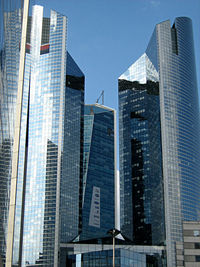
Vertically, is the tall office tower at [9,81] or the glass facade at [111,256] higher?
the tall office tower at [9,81]

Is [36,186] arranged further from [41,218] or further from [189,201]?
[189,201]

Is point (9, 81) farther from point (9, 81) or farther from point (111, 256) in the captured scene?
point (111, 256)

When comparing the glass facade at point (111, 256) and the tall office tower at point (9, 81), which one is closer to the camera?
the tall office tower at point (9, 81)

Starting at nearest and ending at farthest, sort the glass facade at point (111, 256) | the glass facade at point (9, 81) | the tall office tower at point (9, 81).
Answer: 1. the tall office tower at point (9, 81)
2. the glass facade at point (9, 81)
3. the glass facade at point (111, 256)

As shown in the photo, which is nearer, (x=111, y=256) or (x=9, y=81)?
(x=9, y=81)

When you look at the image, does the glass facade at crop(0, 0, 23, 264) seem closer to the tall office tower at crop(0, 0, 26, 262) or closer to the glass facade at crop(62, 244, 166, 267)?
the tall office tower at crop(0, 0, 26, 262)

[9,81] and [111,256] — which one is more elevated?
[9,81]

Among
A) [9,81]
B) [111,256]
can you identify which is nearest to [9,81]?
[9,81]

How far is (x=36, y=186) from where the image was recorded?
197375 millimetres

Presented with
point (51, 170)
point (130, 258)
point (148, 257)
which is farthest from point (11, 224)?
point (51, 170)

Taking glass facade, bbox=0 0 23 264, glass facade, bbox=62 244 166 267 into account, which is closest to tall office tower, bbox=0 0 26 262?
glass facade, bbox=0 0 23 264

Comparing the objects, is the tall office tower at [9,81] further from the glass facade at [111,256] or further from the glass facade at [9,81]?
the glass facade at [111,256]

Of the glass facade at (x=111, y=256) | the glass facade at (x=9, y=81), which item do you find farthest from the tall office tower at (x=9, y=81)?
the glass facade at (x=111, y=256)

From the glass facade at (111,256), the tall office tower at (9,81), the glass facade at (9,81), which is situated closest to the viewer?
the tall office tower at (9,81)
